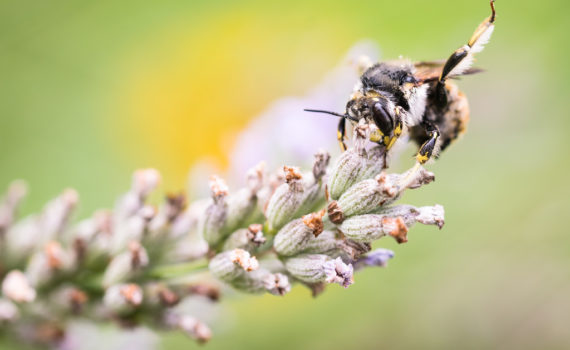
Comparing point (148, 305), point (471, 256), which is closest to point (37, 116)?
point (148, 305)

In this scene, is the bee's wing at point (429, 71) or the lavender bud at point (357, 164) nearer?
the lavender bud at point (357, 164)

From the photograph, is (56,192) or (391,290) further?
(56,192)

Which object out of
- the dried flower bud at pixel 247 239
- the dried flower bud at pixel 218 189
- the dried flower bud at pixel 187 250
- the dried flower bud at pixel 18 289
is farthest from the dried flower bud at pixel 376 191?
the dried flower bud at pixel 18 289

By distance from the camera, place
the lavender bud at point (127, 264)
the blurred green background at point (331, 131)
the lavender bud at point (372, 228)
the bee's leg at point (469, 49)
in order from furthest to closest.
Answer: the blurred green background at point (331, 131) → the lavender bud at point (127, 264) → the bee's leg at point (469, 49) → the lavender bud at point (372, 228)

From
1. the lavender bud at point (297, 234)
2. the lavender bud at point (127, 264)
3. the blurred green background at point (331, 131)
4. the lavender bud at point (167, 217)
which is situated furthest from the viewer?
the blurred green background at point (331, 131)

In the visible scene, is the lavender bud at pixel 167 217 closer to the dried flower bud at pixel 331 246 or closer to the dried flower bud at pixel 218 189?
the dried flower bud at pixel 218 189

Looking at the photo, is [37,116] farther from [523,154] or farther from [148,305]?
[523,154]

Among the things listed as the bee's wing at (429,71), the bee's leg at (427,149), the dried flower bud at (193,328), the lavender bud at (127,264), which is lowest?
the dried flower bud at (193,328)
